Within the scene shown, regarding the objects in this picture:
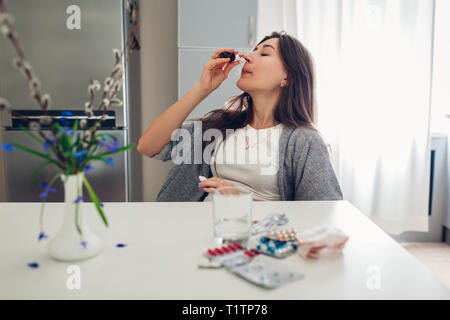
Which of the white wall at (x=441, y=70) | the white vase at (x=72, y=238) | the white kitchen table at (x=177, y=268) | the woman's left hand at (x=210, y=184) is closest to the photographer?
the white kitchen table at (x=177, y=268)

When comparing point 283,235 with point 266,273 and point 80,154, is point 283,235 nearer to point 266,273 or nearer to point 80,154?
point 266,273

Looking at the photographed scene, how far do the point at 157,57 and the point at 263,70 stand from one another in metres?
1.46

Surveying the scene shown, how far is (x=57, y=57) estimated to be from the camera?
7.30 ft

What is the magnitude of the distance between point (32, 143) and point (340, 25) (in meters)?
2.17

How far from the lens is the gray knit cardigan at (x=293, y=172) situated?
1.35 meters

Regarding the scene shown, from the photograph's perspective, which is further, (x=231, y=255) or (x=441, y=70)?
(x=441, y=70)

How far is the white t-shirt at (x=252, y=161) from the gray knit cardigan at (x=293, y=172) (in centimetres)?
4

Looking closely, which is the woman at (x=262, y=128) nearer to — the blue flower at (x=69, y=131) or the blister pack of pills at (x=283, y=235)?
the blister pack of pills at (x=283, y=235)

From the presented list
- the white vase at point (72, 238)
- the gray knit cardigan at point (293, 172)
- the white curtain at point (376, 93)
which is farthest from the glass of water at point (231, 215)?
the white curtain at point (376, 93)

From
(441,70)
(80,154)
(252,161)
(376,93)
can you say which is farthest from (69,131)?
(441,70)

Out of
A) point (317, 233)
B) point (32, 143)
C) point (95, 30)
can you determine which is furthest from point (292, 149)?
point (32, 143)

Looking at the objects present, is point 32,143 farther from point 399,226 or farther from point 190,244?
point 399,226

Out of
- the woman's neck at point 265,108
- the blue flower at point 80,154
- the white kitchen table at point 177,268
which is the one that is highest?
the woman's neck at point 265,108

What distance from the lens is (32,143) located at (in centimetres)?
226
